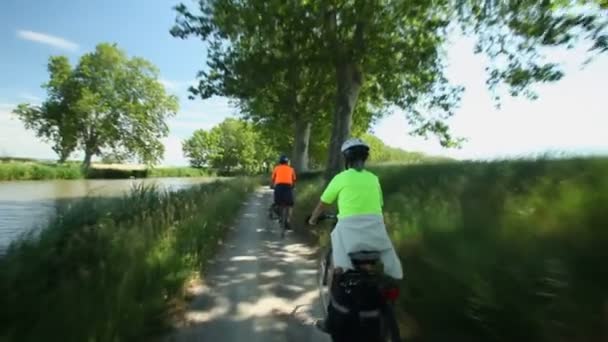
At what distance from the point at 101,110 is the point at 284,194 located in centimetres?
5431

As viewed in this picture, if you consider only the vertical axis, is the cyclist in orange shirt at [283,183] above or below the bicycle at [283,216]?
above

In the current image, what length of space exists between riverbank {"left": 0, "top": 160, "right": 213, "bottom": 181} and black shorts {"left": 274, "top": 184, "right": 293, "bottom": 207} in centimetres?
4143

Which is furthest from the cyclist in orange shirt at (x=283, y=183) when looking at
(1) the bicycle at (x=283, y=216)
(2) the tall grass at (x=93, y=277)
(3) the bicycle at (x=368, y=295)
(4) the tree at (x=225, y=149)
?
(4) the tree at (x=225, y=149)

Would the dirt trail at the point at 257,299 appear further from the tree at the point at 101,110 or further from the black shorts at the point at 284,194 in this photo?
the tree at the point at 101,110

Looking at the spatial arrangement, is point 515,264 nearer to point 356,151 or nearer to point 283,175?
point 356,151

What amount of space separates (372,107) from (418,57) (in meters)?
14.5

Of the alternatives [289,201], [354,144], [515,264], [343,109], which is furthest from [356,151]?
[343,109]

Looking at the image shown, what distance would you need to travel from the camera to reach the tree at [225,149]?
113 metres

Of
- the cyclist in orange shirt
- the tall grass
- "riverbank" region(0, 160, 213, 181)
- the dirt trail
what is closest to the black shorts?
the cyclist in orange shirt

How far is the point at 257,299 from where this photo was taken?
20.9 ft

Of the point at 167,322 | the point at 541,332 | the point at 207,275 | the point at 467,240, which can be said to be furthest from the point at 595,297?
the point at 207,275

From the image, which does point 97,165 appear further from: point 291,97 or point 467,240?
point 467,240

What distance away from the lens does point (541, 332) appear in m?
2.74

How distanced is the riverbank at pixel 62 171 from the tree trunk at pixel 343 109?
132 feet
